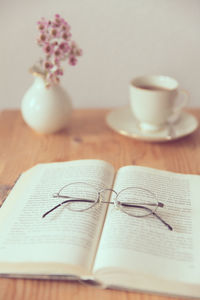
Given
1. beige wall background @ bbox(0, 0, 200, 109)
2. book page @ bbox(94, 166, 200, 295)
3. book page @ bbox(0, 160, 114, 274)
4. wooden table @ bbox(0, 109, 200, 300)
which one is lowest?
wooden table @ bbox(0, 109, 200, 300)

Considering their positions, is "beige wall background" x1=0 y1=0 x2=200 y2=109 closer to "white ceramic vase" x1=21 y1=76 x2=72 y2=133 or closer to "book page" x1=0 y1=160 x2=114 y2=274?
"white ceramic vase" x1=21 y1=76 x2=72 y2=133

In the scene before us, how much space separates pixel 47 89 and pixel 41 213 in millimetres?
399

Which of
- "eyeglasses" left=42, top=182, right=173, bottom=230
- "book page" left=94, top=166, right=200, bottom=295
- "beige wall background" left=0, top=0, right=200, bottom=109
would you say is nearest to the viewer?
"book page" left=94, top=166, right=200, bottom=295

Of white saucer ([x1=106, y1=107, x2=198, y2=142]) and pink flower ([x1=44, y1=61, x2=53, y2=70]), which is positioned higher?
pink flower ([x1=44, y1=61, x2=53, y2=70])

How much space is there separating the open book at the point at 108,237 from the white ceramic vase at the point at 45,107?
0.81 ft

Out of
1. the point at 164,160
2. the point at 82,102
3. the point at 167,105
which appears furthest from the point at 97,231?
the point at 82,102

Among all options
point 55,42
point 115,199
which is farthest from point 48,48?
point 115,199

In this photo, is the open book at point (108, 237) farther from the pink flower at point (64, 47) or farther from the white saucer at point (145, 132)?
the pink flower at point (64, 47)

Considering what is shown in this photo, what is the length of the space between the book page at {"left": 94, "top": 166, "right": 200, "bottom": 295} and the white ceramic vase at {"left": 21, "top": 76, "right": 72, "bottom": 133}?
A: 32 centimetres

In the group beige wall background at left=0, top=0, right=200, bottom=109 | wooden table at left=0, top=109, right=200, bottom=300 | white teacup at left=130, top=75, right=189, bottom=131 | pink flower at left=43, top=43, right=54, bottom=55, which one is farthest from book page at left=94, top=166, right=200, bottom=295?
beige wall background at left=0, top=0, right=200, bottom=109

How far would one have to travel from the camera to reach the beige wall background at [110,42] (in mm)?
1038

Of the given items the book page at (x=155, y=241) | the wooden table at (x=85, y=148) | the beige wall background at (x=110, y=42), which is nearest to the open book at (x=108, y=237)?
the book page at (x=155, y=241)

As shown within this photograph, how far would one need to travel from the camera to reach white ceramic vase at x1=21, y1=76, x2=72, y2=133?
2.95 feet

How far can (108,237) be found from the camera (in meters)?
0.54
